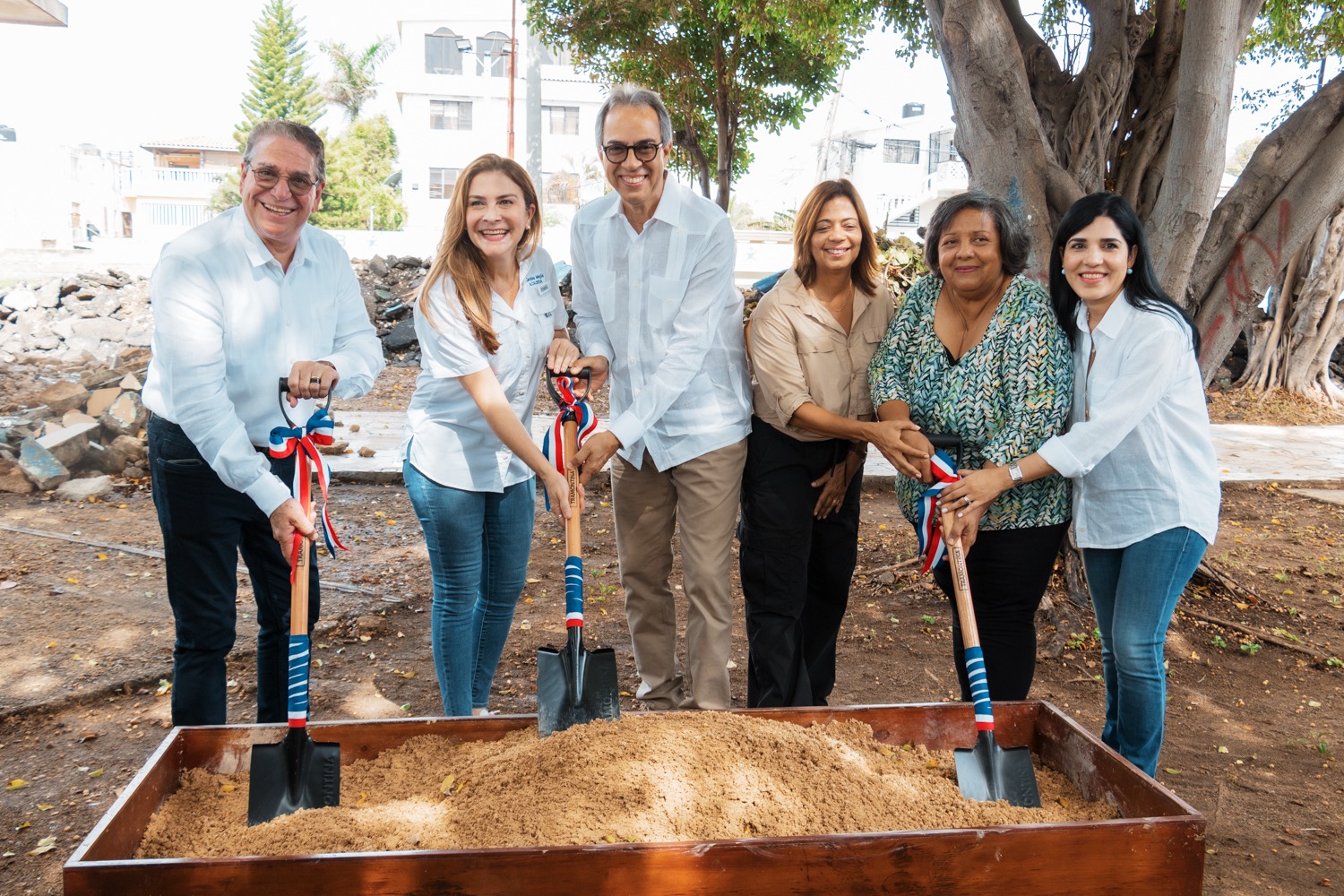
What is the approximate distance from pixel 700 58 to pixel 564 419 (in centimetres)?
1276

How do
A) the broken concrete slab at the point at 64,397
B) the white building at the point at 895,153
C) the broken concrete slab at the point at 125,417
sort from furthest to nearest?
1. the white building at the point at 895,153
2. the broken concrete slab at the point at 64,397
3. the broken concrete slab at the point at 125,417

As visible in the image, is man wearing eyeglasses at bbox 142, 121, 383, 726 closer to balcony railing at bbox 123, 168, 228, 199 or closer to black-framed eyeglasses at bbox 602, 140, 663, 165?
black-framed eyeglasses at bbox 602, 140, 663, 165

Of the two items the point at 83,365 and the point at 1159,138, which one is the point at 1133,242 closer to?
the point at 1159,138

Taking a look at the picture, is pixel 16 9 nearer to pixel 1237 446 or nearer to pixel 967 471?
pixel 967 471

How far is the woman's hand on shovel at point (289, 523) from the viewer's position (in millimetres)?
2578

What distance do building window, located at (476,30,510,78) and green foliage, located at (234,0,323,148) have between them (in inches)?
410

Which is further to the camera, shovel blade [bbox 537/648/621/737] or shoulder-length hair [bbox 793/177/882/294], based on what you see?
shoulder-length hair [bbox 793/177/882/294]

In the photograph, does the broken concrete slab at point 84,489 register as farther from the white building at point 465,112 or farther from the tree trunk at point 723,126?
the white building at point 465,112

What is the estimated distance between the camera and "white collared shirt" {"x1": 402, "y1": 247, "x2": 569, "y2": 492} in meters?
2.89

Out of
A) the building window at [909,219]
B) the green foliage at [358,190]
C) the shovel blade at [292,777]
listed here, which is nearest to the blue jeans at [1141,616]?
the shovel blade at [292,777]

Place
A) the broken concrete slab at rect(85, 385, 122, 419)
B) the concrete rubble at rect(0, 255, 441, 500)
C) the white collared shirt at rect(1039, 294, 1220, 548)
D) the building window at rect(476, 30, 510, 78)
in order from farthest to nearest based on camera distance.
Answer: the building window at rect(476, 30, 510, 78), the broken concrete slab at rect(85, 385, 122, 419), the concrete rubble at rect(0, 255, 441, 500), the white collared shirt at rect(1039, 294, 1220, 548)

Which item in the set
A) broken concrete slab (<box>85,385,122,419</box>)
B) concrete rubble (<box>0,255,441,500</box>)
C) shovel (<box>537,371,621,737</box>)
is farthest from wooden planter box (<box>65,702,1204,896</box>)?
broken concrete slab (<box>85,385,122,419</box>)

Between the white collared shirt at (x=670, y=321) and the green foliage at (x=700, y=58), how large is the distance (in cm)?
1022

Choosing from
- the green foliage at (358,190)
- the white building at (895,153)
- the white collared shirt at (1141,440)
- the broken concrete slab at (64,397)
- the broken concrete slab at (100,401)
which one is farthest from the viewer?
the white building at (895,153)
